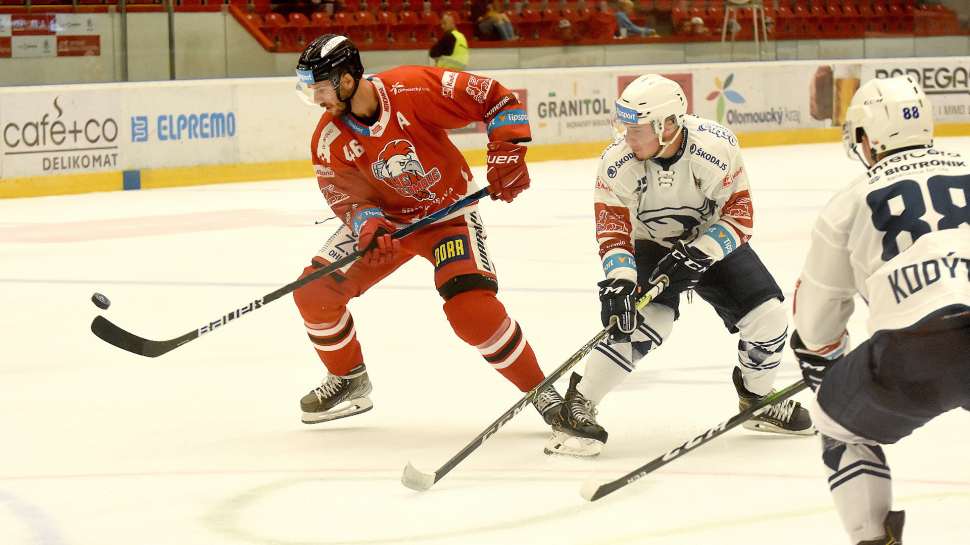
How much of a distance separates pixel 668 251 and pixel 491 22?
845 centimetres

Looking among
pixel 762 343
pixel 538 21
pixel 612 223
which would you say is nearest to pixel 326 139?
pixel 612 223

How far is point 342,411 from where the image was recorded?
3.47 metres

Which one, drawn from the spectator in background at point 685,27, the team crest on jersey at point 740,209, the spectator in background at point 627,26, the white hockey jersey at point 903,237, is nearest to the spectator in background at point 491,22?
the spectator in background at point 627,26

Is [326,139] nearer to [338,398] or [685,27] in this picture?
[338,398]

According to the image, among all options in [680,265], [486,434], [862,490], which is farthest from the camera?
[680,265]

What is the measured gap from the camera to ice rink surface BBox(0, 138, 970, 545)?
2.54 metres

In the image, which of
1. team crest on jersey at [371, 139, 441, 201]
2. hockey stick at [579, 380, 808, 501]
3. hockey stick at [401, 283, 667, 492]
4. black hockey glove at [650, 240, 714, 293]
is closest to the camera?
hockey stick at [579, 380, 808, 501]

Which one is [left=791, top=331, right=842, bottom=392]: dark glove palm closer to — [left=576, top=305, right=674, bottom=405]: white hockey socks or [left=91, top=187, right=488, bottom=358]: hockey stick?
[left=576, top=305, right=674, bottom=405]: white hockey socks

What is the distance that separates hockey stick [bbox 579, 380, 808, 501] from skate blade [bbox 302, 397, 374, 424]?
3.59 feet

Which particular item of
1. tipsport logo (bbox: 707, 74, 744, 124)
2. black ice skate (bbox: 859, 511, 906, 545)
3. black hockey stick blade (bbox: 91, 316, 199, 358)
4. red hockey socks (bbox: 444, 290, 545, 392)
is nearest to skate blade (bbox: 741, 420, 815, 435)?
red hockey socks (bbox: 444, 290, 545, 392)

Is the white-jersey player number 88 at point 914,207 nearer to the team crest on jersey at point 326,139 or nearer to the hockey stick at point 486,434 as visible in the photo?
the hockey stick at point 486,434

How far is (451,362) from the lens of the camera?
4.04m

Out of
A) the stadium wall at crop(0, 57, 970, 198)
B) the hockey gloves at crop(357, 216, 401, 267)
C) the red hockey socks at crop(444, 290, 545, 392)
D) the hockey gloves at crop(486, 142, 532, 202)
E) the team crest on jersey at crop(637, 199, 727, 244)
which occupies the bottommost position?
the stadium wall at crop(0, 57, 970, 198)

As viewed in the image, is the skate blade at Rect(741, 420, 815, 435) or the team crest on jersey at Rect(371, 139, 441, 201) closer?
the skate blade at Rect(741, 420, 815, 435)
